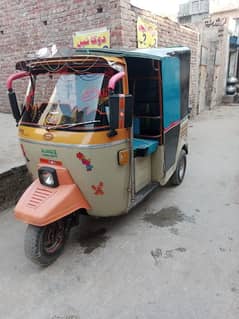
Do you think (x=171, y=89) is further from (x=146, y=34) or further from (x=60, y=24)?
(x=60, y=24)

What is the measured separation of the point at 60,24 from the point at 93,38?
3.15 feet

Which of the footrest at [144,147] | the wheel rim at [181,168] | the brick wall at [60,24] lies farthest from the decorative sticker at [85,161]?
the brick wall at [60,24]

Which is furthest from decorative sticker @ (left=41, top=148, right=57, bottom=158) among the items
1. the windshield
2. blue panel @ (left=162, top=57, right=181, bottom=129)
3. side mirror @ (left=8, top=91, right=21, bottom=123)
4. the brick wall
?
the brick wall

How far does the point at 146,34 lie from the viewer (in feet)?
17.4

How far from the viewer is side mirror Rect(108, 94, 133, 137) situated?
1916 mm

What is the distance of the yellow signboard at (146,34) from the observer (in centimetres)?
504

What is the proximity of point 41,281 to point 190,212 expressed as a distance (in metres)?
1.91

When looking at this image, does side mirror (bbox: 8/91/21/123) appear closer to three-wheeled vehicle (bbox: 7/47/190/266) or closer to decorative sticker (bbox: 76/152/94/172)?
three-wheeled vehicle (bbox: 7/47/190/266)

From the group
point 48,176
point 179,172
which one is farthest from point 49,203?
point 179,172

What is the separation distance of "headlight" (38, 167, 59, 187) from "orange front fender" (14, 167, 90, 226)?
37mm

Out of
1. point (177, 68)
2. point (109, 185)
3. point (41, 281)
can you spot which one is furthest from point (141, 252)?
point (177, 68)

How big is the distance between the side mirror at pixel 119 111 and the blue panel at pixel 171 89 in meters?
0.85

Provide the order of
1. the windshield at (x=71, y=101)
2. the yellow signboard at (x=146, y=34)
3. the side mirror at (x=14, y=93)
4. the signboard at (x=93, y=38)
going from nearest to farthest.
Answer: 1. the windshield at (x=71, y=101)
2. the side mirror at (x=14, y=93)
3. the signboard at (x=93, y=38)
4. the yellow signboard at (x=146, y=34)

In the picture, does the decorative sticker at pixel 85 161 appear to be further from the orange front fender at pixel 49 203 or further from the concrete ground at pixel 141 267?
the concrete ground at pixel 141 267
